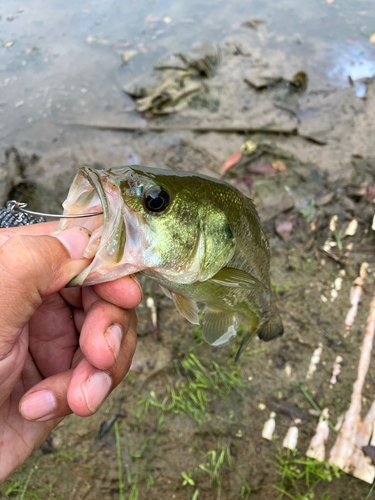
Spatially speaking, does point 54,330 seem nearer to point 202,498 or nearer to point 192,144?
point 202,498

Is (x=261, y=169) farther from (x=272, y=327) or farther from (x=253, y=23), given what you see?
(x=253, y=23)

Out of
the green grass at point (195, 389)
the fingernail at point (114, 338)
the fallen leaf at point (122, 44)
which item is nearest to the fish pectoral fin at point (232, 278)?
the fingernail at point (114, 338)

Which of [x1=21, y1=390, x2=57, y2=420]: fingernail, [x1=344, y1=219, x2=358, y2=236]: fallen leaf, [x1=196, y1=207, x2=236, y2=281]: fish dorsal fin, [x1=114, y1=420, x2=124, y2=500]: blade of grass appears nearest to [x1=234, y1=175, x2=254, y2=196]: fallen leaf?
[x1=344, y1=219, x2=358, y2=236]: fallen leaf

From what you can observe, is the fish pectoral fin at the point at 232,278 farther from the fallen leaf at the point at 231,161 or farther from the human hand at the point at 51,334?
the fallen leaf at the point at 231,161

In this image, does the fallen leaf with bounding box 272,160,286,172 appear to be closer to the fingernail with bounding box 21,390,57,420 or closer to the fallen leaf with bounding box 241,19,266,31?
the fingernail with bounding box 21,390,57,420

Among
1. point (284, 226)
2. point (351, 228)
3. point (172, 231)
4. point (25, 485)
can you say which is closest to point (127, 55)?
point (284, 226)

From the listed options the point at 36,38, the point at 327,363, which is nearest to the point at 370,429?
the point at 327,363
